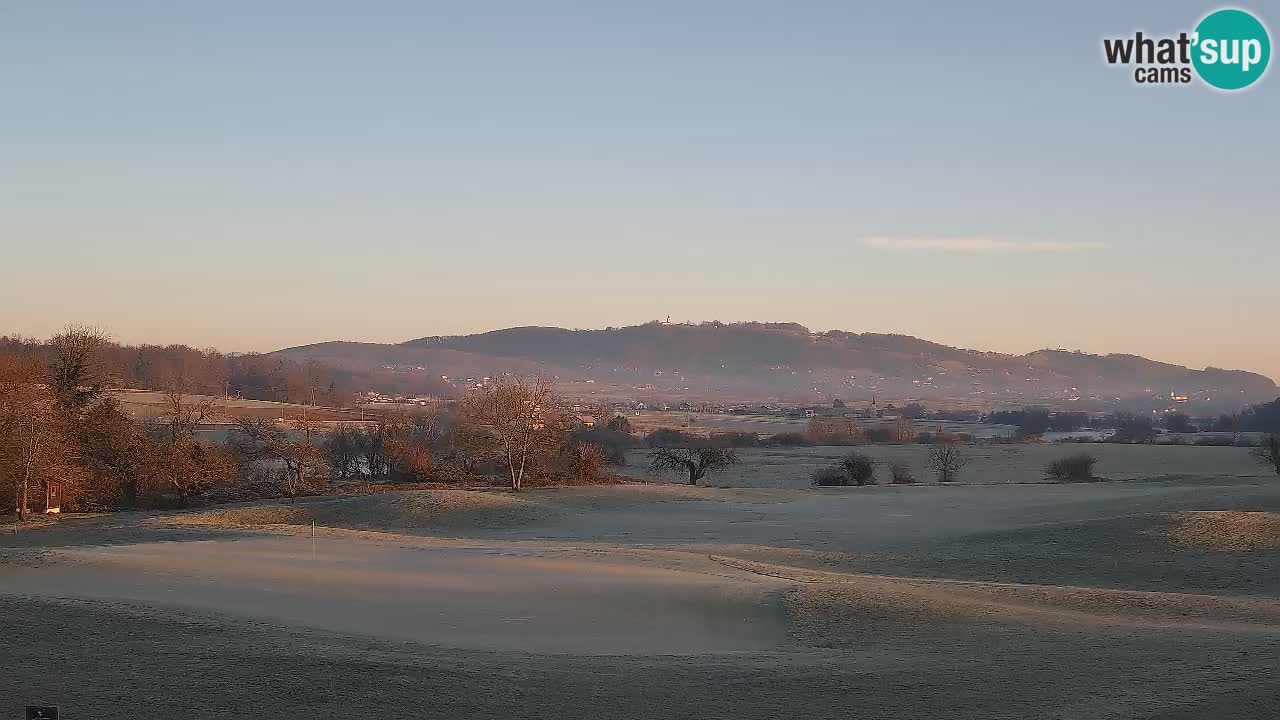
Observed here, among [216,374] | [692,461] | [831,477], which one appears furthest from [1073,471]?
[216,374]

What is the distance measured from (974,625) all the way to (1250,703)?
5967 millimetres

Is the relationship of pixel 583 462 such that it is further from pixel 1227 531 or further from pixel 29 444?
pixel 1227 531

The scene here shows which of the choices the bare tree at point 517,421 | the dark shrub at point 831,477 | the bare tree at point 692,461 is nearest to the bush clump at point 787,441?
the bare tree at point 692,461

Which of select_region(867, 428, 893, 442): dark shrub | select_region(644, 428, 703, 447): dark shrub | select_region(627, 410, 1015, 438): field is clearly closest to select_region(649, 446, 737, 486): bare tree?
select_region(644, 428, 703, 447): dark shrub

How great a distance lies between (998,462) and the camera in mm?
87875

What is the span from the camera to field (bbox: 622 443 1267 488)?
73625 mm

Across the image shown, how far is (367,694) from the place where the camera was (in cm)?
1278

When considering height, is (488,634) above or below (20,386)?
below

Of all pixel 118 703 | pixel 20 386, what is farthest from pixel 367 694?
pixel 20 386

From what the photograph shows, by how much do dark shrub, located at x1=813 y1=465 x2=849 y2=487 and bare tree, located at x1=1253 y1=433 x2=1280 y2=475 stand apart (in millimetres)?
22741

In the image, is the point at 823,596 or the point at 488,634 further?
the point at 823,596

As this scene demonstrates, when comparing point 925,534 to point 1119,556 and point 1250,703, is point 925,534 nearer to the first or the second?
point 1119,556

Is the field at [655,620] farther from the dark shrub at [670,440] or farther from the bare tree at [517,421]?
the dark shrub at [670,440]

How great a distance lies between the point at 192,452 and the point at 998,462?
59502mm
